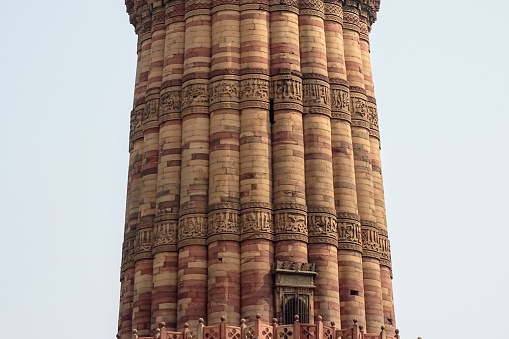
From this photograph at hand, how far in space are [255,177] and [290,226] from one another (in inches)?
63.0

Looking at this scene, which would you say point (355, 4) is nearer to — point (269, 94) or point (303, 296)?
point (269, 94)

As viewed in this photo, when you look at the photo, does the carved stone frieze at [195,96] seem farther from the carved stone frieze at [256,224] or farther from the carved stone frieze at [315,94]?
the carved stone frieze at [256,224]

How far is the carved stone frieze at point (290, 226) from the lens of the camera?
31.0m

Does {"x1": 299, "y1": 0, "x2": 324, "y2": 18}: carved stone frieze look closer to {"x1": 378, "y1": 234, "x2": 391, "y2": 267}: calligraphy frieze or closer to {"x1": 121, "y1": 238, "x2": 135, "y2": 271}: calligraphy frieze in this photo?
{"x1": 378, "y1": 234, "x2": 391, "y2": 267}: calligraphy frieze

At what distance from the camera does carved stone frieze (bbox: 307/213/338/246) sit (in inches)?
1234

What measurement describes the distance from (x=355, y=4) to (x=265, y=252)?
29.3ft

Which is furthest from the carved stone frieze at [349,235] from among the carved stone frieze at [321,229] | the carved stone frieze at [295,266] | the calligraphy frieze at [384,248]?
the carved stone frieze at [295,266]

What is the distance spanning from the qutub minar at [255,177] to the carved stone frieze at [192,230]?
0.03 meters

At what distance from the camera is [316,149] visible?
32.4 meters

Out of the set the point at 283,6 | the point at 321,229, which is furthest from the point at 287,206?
the point at 283,6

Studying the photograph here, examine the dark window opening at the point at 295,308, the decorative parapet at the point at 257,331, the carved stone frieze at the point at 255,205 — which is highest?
the carved stone frieze at the point at 255,205

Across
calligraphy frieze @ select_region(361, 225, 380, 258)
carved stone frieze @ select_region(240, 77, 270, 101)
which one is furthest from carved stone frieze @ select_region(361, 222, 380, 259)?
carved stone frieze @ select_region(240, 77, 270, 101)

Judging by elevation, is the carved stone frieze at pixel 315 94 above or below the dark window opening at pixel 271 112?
above

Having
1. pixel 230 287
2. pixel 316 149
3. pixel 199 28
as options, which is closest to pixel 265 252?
pixel 230 287
